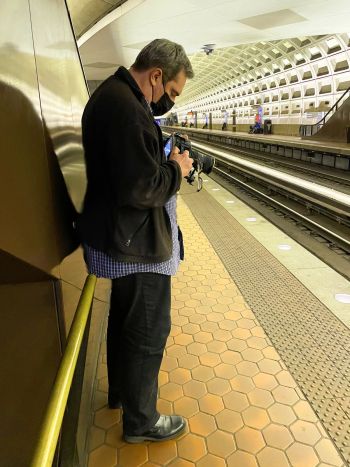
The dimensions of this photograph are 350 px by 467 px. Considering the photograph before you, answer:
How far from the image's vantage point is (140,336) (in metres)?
1.65

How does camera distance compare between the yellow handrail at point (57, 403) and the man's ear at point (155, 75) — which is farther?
the man's ear at point (155, 75)

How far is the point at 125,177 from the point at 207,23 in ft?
49.2

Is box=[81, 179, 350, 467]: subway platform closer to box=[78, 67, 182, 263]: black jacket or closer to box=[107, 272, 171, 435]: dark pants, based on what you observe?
box=[107, 272, 171, 435]: dark pants

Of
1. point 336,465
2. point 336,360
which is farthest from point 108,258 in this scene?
point 336,360

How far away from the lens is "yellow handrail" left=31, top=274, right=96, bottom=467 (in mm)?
779

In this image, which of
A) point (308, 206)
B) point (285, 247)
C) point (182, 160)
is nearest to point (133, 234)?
point (182, 160)

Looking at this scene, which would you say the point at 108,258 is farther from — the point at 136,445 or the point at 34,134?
the point at 136,445

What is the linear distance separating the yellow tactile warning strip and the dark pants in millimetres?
203

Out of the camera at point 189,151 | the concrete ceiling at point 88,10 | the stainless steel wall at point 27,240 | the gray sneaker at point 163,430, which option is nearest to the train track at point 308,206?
the camera at point 189,151

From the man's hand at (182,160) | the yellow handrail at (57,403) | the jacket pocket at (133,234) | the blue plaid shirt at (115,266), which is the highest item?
the man's hand at (182,160)

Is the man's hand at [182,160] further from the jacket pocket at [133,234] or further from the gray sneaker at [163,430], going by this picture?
the gray sneaker at [163,430]

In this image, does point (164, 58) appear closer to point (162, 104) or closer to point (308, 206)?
point (162, 104)

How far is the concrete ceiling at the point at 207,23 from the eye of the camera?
1166cm

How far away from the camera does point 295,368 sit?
2.44 m
